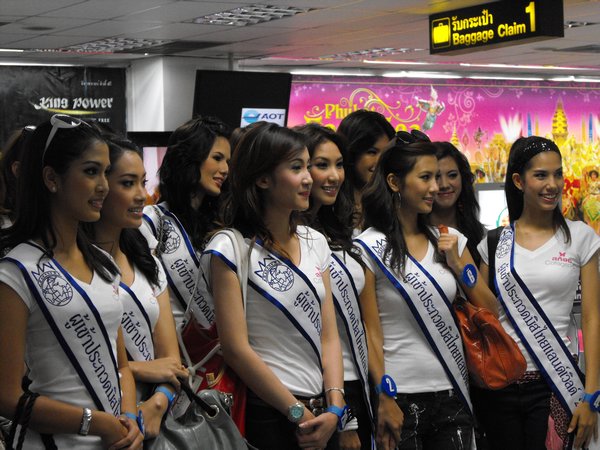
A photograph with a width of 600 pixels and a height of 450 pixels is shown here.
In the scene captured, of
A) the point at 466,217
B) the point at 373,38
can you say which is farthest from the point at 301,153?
the point at 373,38

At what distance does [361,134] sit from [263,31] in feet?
12.0

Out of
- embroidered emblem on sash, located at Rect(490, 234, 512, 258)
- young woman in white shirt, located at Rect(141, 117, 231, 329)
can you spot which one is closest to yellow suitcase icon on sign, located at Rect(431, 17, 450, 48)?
young woman in white shirt, located at Rect(141, 117, 231, 329)

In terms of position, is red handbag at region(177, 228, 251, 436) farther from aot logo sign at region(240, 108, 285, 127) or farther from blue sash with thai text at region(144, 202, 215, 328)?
aot logo sign at region(240, 108, 285, 127)

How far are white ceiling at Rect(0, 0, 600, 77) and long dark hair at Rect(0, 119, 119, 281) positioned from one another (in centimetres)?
360

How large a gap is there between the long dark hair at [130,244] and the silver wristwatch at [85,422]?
63 centimetres

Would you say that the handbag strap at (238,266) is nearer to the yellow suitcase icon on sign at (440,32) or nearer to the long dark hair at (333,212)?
the long dark hair at (333,212)

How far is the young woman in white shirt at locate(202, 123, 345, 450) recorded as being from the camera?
2916 millimetres

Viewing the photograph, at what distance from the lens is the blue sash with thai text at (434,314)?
3432 millimetres

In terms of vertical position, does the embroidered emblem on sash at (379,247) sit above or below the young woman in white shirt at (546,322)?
above

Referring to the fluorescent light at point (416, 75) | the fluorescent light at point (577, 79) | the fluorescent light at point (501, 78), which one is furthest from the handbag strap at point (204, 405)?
the fluorescent light at point (577, 79)

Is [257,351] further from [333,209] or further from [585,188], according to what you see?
[585,188]

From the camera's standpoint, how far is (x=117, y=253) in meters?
3.03

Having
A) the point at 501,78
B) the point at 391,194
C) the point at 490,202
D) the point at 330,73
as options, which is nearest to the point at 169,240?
the point at 391,194

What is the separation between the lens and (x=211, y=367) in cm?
305
